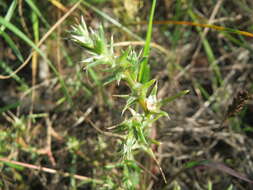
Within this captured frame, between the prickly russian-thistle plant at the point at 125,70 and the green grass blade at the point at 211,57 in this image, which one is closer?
the prickly russian-thistle plant at the point at 125,70

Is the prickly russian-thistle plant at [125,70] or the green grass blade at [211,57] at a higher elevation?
the prickly russian-thistle plant at [125,70]

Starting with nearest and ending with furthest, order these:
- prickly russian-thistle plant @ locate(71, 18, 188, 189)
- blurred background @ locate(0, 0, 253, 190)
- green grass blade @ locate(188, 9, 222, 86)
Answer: prickly russian-thistle plant @ locate(71, 18, 188, 189)
blurred background @ locate(0, 0, 253, 190)
green grass blade @ locate(188, 9, 222, 86)

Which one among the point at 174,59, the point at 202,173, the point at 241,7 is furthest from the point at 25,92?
the point at 241,7

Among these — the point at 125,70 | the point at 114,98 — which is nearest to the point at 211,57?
the point at 114,98

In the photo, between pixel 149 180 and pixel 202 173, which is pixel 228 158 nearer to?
pixel 202 173

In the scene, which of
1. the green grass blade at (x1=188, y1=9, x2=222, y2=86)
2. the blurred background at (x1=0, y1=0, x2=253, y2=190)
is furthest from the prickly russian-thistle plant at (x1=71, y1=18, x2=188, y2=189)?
the green grass blade at (x1=188, y1=9, x2=222, y2=86)

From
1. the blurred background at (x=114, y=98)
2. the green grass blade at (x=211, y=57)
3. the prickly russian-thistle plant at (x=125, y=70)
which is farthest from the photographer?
the green grass blade at (x=211, y=57)

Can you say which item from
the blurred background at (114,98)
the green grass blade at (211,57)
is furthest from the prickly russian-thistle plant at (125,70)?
the green grass blade at (211,57)

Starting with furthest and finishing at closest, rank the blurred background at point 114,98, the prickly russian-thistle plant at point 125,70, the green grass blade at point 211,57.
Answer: the green grass blade at point 211,57 < the blurred background at point 114,98 < the prickly russian-thistle plant at point 125,70

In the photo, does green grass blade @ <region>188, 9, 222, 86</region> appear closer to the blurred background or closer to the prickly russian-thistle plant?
the blurred background

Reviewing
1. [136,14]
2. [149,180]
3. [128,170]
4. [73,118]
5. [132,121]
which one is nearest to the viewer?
[132,121]

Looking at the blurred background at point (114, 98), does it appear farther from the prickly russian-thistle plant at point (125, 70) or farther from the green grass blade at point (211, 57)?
the prickly russian-thistle plant at point (125, 70)
